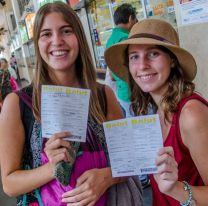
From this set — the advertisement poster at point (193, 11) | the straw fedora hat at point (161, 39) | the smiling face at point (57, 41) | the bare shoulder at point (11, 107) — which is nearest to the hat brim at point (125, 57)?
the straw fedora hat at point (161, 39)

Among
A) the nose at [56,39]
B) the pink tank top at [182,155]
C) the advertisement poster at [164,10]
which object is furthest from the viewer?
the advertisement poster at [164,10]

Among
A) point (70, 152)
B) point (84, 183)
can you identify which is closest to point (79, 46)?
point (70, 152)

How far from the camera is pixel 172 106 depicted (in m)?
1.33

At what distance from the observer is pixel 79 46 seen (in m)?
1.48

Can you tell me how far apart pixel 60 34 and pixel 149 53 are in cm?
40

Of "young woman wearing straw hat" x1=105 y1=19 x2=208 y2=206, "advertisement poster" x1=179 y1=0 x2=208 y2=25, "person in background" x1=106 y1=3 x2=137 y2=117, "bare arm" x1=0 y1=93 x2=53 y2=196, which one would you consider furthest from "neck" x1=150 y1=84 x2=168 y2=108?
"person in background" x1=106 y1=3 x2=137 y2=117

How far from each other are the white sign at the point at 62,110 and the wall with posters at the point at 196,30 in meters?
2.29

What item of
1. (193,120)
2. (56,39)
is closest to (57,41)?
(56,39)

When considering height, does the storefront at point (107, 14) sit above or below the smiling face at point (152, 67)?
above

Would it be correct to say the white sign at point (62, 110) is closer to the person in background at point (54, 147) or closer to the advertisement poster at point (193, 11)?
the person in background at point (54, 147)

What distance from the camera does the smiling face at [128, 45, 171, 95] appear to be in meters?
1.40

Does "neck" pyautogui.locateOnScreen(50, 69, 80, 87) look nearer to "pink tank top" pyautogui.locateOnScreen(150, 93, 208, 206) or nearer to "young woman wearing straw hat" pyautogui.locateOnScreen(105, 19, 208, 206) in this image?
"young woman wearing straw hat" pyautogui.locateOnScreen(105, 19, 208, 206)

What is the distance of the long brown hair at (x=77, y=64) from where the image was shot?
1.43m

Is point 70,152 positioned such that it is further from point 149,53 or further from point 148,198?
point 148,198
